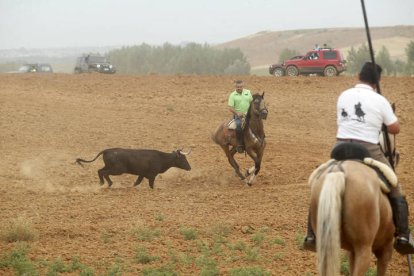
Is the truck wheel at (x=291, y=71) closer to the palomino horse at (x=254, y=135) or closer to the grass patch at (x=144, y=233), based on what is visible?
the palomino horse at (x=254, y=135)

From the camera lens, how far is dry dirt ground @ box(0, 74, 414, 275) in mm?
10305

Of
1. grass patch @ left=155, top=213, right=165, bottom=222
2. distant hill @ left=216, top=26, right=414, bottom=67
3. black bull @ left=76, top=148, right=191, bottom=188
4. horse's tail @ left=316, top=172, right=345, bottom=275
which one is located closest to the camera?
horse's tail @ left=316, top=172, right=345, bottom=275

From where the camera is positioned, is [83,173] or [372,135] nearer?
[372,135]

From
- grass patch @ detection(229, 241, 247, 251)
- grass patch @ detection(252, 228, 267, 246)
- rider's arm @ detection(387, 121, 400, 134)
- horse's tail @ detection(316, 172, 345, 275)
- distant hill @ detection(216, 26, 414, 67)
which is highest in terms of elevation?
rider's arm @ detection(387, 121, 400, 134)

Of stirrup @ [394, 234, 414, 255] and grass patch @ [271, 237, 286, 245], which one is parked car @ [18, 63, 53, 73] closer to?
grass patch @ [271, 237, 286, 245]

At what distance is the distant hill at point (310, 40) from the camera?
400ft

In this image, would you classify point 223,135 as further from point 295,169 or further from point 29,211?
point 29,211

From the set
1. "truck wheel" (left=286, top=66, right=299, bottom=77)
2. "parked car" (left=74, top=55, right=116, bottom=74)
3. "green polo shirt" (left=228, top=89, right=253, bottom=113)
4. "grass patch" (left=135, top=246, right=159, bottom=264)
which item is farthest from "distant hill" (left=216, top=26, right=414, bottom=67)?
"grass patch" (left=135, top=246, right=159, bottom=264)

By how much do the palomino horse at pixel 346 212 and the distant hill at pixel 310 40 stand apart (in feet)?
352

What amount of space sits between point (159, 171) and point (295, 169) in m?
3.82

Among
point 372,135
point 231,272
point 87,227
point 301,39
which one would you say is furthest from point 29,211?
point 301,39

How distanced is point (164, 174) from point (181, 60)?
55847 mm

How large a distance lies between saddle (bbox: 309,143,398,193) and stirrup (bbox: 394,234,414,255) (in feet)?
2.41

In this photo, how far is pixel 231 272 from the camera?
30.0 ft
